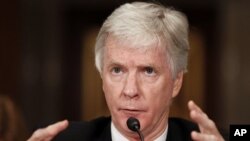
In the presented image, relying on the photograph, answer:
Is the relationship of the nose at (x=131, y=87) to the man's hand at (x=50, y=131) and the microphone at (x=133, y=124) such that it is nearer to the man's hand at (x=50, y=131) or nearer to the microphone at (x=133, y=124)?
the microphone at (x=133, y=124)

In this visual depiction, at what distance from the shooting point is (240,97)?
6.14 metres

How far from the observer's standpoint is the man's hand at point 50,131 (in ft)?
6.62

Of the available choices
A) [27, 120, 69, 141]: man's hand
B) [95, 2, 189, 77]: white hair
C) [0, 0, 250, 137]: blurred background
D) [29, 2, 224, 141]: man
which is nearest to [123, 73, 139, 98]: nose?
[29, 2, 224, 141]: man

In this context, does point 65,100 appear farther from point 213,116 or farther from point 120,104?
point 120,104

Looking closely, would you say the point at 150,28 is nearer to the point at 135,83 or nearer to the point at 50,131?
the point at 135,83

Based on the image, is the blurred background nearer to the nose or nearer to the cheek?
the cheek

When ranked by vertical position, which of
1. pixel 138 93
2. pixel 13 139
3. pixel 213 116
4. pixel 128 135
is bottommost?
pixel 213 116

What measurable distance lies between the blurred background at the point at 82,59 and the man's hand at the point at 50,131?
4.10 metres

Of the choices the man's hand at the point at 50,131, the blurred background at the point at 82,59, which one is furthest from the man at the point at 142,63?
the blurred background at the point at 82,59

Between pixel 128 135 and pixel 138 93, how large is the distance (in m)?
0.17

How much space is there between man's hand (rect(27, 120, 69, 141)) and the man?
10 centimetres

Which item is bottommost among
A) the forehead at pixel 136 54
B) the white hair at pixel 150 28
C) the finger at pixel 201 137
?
the finger at pixel 201 137

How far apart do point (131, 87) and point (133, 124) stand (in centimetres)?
13

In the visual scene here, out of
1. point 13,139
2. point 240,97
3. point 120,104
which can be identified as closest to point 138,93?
point 120,104
